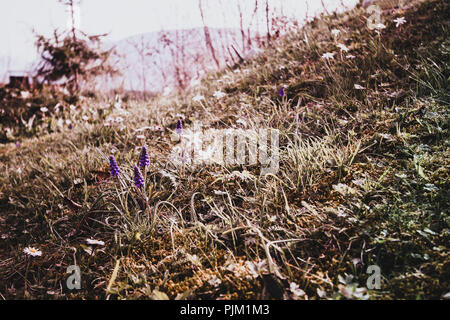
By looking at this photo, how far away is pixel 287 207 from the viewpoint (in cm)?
187

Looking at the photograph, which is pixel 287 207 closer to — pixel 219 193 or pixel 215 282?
pixel 219 193

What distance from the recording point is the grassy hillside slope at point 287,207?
1521 millimetres

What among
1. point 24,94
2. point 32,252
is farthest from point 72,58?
point 32,252

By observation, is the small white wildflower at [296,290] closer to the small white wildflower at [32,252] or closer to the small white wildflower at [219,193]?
the small white wildflower at [219,193]

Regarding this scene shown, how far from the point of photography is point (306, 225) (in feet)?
5.94

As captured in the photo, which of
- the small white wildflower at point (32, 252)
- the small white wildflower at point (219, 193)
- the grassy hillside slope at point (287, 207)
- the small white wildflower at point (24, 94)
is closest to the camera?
the grassy hillside slope at point (287, 207)

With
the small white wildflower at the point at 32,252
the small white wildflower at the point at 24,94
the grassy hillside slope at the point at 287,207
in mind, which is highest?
the small white wildflower at the point at 24,94

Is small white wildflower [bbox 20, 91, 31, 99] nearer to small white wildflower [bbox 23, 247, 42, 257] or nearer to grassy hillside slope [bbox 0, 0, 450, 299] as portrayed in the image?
grassy hillside slope [bbox 0, 0, 450, 299]

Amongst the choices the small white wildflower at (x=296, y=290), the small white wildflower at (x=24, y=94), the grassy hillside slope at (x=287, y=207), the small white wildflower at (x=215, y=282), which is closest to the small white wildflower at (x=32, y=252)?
the grassy hillside slope at (x=287, y=207)

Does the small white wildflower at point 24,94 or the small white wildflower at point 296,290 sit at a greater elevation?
the small white wildflower at point 24,94

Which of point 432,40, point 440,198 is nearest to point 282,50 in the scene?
point 432,40

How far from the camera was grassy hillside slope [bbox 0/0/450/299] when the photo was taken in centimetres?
152
